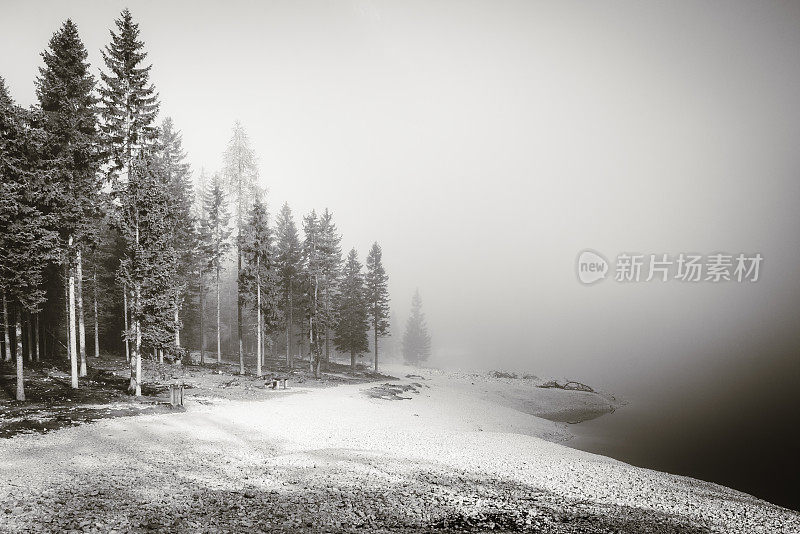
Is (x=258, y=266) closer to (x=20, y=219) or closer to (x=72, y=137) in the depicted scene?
(x=72, y=137)

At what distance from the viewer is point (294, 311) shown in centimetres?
5706

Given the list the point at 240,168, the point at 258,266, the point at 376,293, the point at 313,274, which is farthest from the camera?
the point at 240,168

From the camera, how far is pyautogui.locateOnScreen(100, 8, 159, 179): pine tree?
23.5 m

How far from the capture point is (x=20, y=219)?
19.4 meters

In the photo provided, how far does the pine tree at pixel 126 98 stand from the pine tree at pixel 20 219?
4.14 metres

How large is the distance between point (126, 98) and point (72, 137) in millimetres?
4044

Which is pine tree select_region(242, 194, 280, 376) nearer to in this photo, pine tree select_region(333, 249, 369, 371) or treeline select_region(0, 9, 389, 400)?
treeline select_region(0, 9, 389, 400)

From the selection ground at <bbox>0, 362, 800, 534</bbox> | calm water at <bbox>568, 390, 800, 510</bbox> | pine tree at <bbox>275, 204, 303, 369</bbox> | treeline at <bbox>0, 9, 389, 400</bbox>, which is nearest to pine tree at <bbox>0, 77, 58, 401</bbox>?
treeline at <bbox>0, 9, 389, 400</bbox>

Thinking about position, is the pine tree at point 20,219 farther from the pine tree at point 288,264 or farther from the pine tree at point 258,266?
the pine tree at point 288,264

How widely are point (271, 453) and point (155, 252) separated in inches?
624

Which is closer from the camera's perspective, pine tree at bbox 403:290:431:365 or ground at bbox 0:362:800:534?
ground at bbox 0:362:800:534

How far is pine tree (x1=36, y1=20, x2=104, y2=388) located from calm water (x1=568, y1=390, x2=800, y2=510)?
118 feet

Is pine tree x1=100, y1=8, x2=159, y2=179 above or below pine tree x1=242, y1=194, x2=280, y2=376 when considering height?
above

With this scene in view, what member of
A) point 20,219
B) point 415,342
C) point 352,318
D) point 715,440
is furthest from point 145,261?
point 415,342
